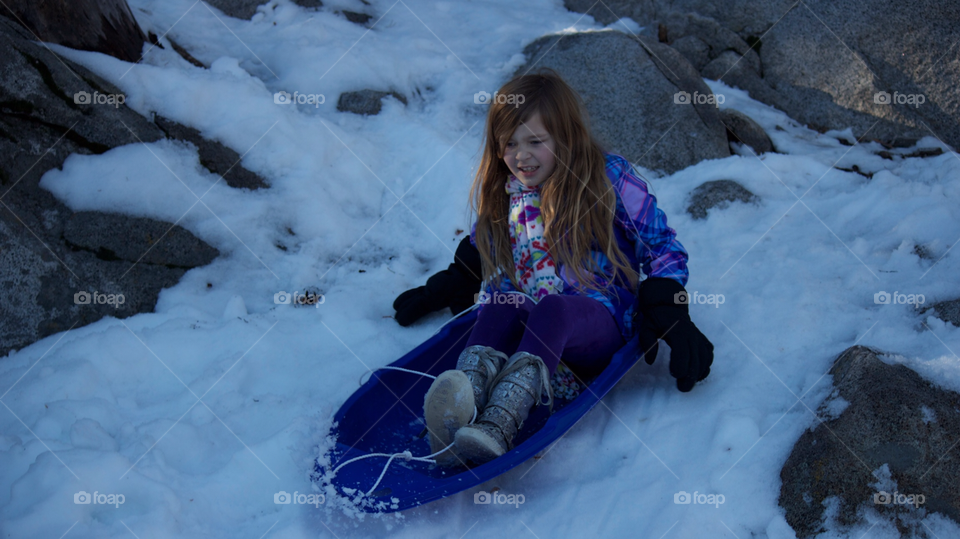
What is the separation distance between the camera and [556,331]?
7.00 ft

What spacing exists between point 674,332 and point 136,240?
8.04ft

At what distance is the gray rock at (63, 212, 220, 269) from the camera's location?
2895mm

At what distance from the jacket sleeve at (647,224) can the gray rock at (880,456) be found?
0.70 metres

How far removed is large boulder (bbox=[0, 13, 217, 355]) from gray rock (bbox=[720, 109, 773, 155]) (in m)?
3.14

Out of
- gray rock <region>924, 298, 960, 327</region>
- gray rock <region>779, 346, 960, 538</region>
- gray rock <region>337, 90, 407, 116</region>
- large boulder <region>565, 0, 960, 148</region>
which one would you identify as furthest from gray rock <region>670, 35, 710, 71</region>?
gray rock <region>779, 346, 960, 538</region>

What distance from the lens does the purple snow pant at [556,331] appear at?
2135mm

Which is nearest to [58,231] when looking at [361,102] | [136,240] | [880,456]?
[136,240]

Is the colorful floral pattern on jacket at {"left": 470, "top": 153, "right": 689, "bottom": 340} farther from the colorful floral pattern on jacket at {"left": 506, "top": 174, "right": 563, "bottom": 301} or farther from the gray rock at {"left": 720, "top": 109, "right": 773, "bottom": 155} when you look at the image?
the gray rock at {"left": 720, "top": 109, "right": 773, "bottom": 155}

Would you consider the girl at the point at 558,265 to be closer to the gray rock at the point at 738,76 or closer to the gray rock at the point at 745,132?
the gray rock at the point at 745,132

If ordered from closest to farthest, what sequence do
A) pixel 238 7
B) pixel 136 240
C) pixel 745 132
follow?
pixel 136 240, pixel 745 132, pixel 238 7

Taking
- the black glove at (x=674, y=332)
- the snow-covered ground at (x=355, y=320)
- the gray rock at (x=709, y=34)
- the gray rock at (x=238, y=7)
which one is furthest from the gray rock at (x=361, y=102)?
the black glove at (x=674, y=332)

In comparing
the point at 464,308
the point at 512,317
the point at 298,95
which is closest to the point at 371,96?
the point at 298,95

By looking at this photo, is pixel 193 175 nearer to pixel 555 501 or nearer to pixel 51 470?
pixel 51 470

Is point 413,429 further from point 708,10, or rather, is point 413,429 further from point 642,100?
point 708,10
